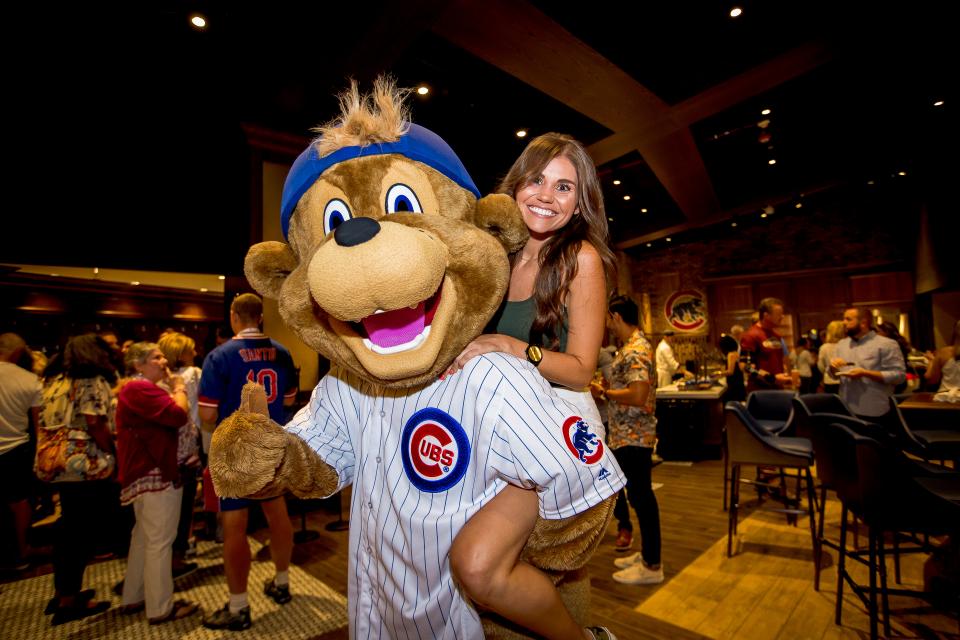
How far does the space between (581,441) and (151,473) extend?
2.74 metres

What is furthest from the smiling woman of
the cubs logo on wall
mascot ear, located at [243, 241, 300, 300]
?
the cubs logo on wall

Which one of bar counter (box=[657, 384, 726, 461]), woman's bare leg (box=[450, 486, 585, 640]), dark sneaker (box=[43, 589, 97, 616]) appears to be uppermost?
woman's bare leg (box=[450, 486, 585, 640])

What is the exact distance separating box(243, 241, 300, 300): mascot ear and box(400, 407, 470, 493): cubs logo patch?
371 millimetres

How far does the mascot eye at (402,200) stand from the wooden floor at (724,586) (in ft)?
7.64

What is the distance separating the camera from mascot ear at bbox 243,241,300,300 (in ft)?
3.08

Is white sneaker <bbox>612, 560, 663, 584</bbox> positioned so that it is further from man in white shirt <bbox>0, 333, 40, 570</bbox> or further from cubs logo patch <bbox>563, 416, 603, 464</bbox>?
man in white shirt <bbox>0, 333, 40, 570</bbox>

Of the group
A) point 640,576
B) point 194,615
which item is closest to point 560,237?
point 640,576

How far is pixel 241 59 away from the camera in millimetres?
4020

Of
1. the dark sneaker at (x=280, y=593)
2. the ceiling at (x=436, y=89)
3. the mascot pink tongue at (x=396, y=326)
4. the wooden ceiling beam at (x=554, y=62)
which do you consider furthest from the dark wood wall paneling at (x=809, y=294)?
the mascot pink tongue at (x=396, y=326)

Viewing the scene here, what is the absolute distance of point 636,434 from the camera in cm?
301

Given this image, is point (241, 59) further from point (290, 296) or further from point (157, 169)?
point (290, 296)

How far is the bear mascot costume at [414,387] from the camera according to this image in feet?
2.51

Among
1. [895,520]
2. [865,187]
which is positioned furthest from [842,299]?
[895,520]

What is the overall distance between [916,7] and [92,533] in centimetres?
678
